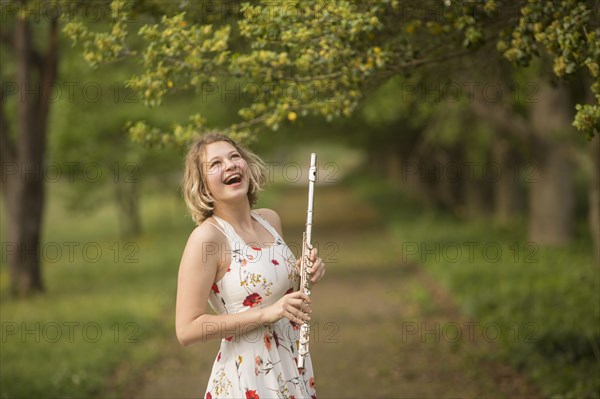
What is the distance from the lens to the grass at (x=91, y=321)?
8.06 metres

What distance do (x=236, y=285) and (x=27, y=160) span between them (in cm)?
1076

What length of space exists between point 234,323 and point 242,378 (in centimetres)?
30

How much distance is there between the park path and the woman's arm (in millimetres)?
4408

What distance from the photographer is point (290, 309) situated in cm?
358

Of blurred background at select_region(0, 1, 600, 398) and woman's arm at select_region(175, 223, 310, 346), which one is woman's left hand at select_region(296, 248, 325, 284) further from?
blurred background at select_region(0, 1, 600, 398)

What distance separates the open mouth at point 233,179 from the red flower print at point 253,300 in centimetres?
55

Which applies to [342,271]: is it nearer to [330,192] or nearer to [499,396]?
[499,396]

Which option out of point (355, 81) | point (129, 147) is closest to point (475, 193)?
point (129, 147)

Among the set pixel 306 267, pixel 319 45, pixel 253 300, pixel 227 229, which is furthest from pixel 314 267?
pixel 319 45

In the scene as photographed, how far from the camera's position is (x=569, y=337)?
838 centimetres

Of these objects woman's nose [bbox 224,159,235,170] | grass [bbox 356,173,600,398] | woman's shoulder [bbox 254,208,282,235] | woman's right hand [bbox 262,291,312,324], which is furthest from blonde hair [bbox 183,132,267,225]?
grass [bbox 356,173,600,398]

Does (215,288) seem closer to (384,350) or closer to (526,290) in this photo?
(384,350)

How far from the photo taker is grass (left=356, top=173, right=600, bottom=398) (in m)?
7.82

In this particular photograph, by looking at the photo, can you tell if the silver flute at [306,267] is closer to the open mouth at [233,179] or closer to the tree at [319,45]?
the open mouth at [233,179]
